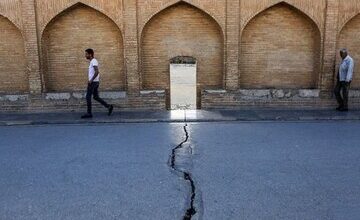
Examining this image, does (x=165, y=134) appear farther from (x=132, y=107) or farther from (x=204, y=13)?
(x=204, y=13)

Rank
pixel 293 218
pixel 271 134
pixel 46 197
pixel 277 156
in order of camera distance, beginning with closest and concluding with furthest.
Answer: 1. pixel 293 218
2. pixel 46 197
3. pixel 277 156
4. pixel 271 134

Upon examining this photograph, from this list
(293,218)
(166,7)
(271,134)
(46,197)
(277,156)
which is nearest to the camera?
(293,218)

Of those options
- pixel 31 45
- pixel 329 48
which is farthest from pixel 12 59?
pixel 329 48

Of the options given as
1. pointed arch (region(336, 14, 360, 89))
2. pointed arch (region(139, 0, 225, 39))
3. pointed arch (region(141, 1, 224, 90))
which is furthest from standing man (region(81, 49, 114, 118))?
pointed arch (region(336, 14, 360, 89))

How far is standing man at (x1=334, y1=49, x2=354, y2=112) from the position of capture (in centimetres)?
1003

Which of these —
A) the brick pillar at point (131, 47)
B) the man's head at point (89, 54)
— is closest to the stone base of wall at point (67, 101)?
Result: the brick pillar at point (131, 47)

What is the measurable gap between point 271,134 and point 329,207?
3717 millimetres

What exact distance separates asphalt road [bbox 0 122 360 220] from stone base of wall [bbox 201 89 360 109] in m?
1.92

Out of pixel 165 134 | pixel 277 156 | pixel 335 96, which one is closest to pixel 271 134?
pixel 277 156

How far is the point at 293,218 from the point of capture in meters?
4.26

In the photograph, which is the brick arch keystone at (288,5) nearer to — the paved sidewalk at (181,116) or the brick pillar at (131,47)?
the paved sidewalk at (181,116)

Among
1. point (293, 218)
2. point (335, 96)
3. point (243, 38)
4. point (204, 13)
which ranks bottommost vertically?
point (293, 218)

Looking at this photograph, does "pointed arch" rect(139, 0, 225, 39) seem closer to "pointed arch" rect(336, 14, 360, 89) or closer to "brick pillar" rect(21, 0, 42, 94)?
"brick pillar" rect(21, 0, 42, 94)

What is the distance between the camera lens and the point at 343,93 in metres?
10.3
